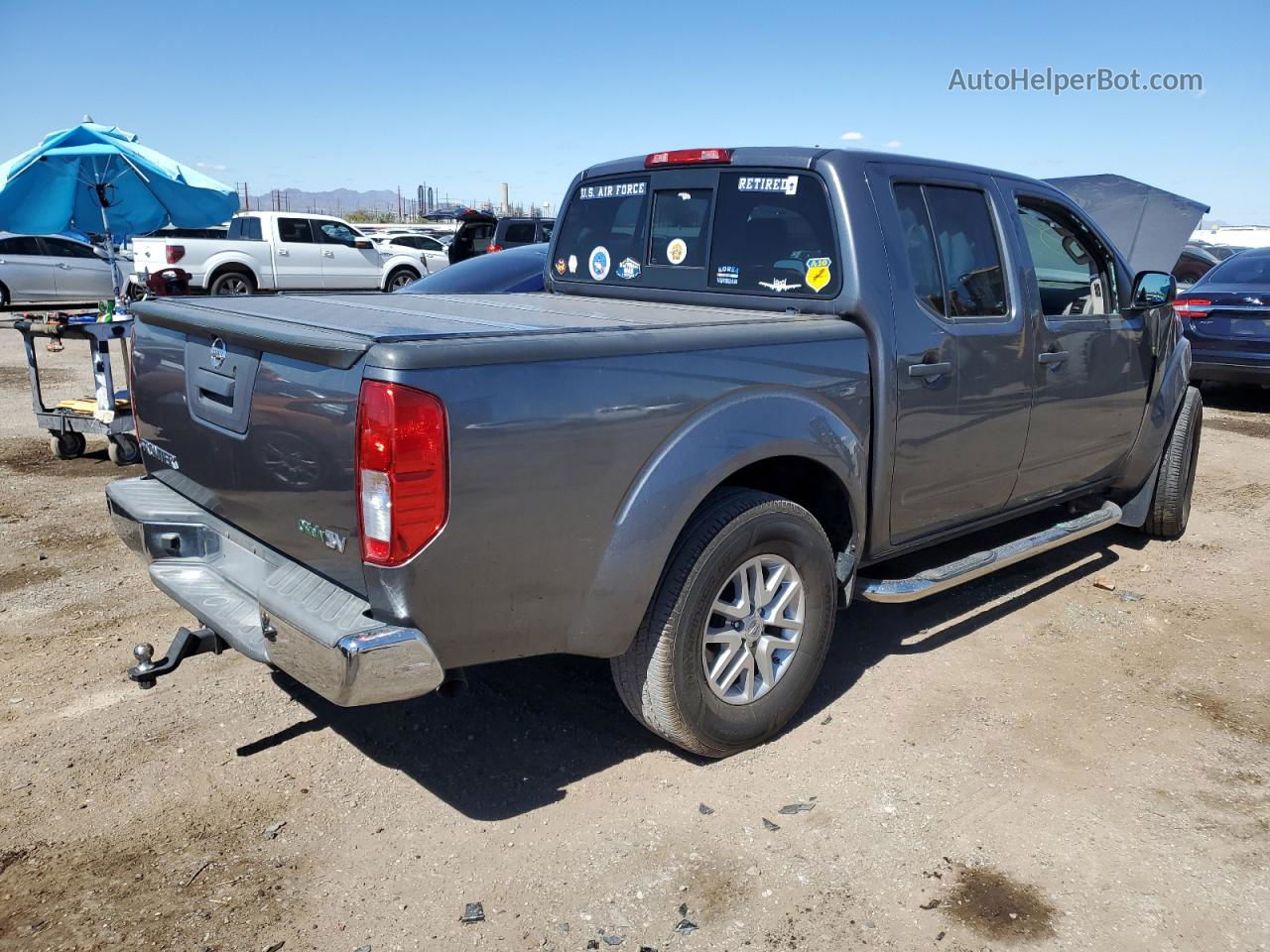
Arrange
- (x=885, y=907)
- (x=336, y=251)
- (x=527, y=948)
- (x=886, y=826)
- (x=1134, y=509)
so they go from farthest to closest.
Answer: (x=336, y=251) → (x=1134, y=509) → (x=886, y=826) → (x=885, y=907) → (x=527, y=948)

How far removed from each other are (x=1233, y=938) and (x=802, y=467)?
1.80 m

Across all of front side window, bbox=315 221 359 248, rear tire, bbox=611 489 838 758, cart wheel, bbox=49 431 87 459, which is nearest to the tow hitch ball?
rear tire, bbox=611 489 838 758

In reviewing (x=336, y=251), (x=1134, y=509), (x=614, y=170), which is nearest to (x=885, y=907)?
(x=614, y=170)

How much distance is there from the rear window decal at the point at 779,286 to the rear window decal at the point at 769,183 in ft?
1.09

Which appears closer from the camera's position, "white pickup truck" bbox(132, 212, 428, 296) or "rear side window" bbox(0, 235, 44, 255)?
"white pickup truck" bbox(132, 212, 428, 296)

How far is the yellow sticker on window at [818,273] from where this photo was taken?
3654mm

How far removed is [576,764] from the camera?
11.1 feet

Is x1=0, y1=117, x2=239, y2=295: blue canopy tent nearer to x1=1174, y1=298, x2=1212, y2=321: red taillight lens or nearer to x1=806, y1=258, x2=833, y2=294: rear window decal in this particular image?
x1=806, y1=258, x2=833, y2=294: rear window decal

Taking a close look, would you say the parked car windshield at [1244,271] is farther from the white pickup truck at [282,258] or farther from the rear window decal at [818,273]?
the white pickup truck at [282,258]

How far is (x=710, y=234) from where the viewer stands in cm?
410

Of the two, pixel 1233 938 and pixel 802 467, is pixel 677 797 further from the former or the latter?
pixel 1233 938

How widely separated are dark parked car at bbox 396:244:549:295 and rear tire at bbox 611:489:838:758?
4816 millimetres

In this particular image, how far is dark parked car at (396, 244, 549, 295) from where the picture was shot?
7.76m

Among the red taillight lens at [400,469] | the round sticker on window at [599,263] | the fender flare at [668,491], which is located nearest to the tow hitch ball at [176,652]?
the red taillight lens at [400,469]
